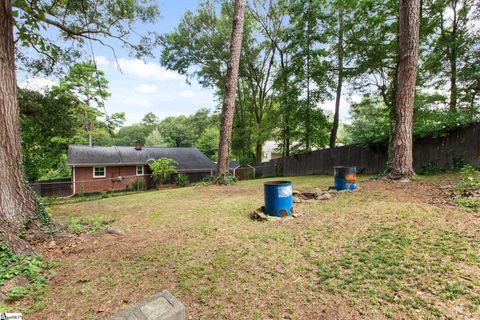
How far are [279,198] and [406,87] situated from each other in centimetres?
468

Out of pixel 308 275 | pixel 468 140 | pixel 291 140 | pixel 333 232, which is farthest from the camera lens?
pixel 291 140

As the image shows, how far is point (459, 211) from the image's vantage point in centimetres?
318

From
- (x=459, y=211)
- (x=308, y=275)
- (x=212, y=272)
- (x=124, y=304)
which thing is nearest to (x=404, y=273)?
(x=308, y=275)

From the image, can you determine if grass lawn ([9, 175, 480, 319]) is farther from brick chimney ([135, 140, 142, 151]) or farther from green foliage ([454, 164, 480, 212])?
brick chimney ([135, 140, 142, 151])

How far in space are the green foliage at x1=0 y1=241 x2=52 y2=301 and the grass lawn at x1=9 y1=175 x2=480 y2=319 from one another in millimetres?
101

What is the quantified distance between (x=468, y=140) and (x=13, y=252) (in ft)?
33.8

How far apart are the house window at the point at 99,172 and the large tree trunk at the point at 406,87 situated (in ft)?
58.1

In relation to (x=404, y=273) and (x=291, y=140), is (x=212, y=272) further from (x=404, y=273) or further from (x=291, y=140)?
(x=291, y=140)

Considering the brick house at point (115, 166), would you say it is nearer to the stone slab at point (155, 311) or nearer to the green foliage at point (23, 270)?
the green foliage at point (23, 270)

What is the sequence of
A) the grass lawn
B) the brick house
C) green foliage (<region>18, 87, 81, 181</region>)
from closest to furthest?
the grass lawn < green foliage (<region>18, 87, 81, 181</region>) < the brick house

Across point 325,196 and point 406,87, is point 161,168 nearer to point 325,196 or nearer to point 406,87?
point 325,196

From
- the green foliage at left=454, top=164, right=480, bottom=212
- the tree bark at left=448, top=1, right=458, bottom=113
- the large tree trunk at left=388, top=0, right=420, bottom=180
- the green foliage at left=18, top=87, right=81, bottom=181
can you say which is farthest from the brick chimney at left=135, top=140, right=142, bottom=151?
the tree bark at left=448, top=1, right=458, bottom=113

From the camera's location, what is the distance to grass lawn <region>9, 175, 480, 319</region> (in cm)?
178

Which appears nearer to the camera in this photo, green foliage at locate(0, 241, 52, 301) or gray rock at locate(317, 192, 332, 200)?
green foliage at locate(0, 241, 52, 301)
